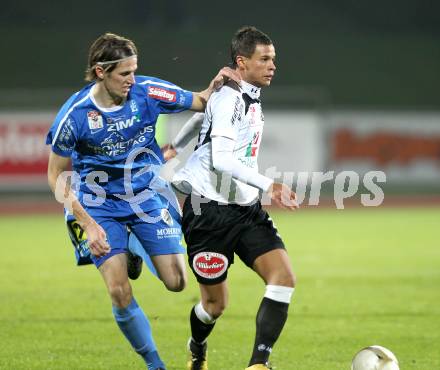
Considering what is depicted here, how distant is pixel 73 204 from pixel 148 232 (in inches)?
A: 23.7

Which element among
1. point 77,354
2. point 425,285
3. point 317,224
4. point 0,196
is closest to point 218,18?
point 0,196

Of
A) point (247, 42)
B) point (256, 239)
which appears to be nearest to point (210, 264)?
point (256, 239)

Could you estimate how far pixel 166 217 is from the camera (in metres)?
6.36

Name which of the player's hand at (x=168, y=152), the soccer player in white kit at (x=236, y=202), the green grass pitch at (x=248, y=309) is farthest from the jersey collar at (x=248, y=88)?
the green grass pitch at (x=248, y=309)

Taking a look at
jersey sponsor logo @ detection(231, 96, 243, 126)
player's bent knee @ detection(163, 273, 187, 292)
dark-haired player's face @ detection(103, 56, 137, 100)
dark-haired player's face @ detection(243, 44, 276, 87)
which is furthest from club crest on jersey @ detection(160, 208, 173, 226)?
dark-haired player's face @ detection(243, 44, 276, 87)

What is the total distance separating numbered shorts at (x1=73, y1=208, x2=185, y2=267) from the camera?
19.7 ft

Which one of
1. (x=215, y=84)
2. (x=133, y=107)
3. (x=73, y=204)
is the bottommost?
(x=73, y=204)

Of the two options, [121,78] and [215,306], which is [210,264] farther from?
[121,78]

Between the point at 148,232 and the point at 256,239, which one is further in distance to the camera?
the point at 148,232

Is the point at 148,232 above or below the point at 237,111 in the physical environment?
below

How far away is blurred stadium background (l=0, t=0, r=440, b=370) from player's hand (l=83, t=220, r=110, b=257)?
43.9 inches

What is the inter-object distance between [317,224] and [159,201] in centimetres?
1167

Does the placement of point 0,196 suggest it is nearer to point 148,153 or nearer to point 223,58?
point 223,58

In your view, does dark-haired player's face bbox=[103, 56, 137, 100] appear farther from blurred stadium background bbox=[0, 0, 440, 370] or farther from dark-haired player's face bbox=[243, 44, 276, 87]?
blurred stadium background bbox=[0, 0, 440, 370]
